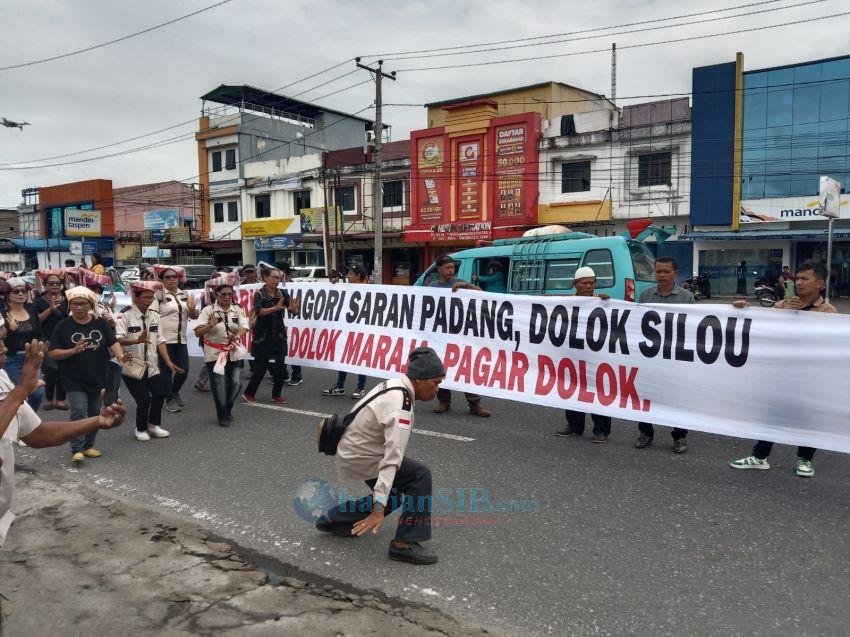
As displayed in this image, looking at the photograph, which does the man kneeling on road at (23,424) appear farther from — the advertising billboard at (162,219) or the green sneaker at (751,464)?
the advertising billboard at (162,219)

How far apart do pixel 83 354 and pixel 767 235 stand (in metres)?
23.1

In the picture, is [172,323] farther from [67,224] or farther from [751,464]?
[67,224]

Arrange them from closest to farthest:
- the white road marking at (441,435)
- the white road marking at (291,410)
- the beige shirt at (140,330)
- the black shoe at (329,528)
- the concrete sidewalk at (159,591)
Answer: the concrete sidewalk at (159,591) < the black shoe at (329,528) < the white road marking at (441,435) < the beige shirt at (140,330) < the white road marking at (291,410)

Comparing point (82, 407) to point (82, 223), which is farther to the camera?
point (82, 223)

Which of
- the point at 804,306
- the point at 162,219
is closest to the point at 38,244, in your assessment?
the point at 162,219

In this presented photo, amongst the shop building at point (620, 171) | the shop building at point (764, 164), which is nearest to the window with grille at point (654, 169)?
the shop building at point (620, 171)

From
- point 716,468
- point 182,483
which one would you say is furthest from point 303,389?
point 716,468

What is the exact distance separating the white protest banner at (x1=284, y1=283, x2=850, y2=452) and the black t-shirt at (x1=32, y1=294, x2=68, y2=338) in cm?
372

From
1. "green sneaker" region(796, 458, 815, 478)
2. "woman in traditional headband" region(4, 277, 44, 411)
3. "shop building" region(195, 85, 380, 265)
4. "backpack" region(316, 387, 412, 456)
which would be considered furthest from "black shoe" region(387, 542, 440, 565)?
"shop building" region(195, 85, 380, 265)

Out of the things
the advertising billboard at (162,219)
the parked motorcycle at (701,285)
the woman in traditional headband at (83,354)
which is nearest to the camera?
the woman in traditional headband at (83,354)

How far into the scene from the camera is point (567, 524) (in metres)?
4.26

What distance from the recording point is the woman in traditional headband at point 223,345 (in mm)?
7203

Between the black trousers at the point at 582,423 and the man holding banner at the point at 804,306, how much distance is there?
46.6 inches

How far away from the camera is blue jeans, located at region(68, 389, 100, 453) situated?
5.90 metres
